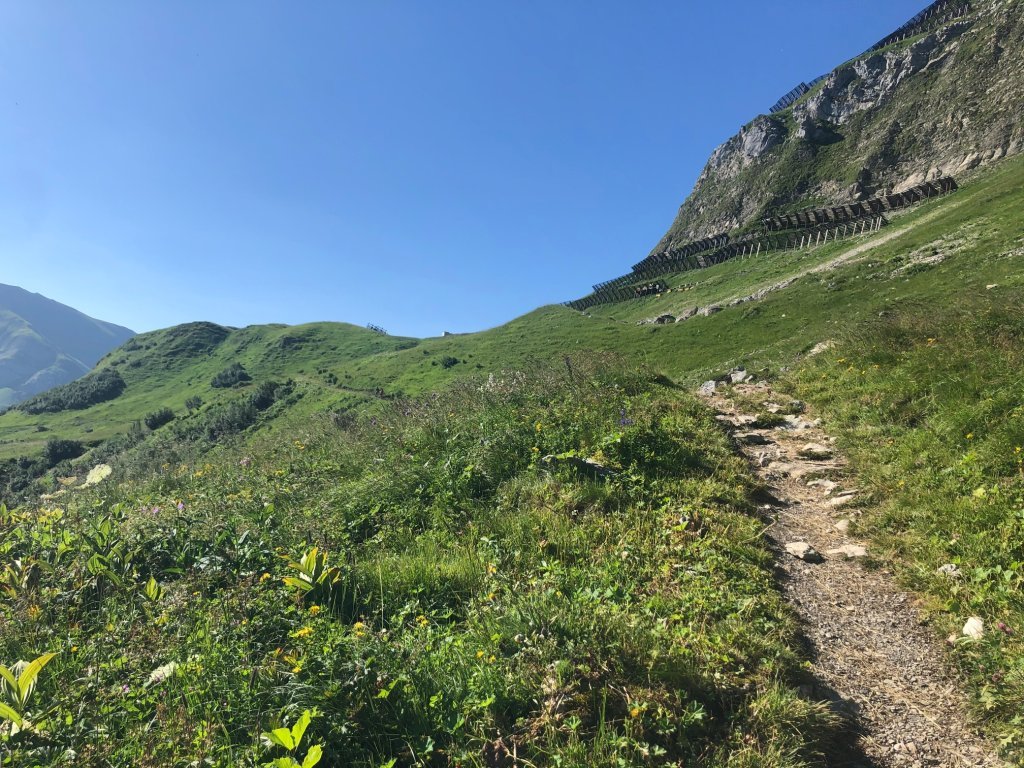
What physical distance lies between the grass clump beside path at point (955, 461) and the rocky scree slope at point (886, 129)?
72195 mm

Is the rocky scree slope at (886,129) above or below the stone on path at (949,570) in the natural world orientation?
above

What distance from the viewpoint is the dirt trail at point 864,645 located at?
332 centimetres

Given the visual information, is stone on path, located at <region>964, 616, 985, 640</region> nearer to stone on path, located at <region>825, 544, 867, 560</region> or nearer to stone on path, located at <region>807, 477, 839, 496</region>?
stone on path, located at <region>825, 544, 867, 560</region>

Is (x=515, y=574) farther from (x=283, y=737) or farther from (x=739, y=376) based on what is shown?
(x=739, y=376)

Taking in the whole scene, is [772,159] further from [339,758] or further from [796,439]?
[339,758]

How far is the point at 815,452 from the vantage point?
862 cm

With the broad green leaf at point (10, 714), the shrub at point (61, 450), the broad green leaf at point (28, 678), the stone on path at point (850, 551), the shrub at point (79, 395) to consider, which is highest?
the shrub at point (79, 395)

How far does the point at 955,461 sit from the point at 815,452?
2.28 metres

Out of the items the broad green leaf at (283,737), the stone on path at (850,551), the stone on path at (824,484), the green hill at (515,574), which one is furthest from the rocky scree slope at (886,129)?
the broad green leaf at (283,737)

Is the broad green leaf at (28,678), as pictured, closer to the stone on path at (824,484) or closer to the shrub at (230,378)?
the stone on path at (824,484)

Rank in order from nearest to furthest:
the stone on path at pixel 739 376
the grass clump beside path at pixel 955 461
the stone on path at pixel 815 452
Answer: the grass clump beside path at pixel 955 461 < the stone on path at pixel 815 452 < the stone on path at pixel 739 376

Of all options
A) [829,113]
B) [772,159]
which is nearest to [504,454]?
[772,159]

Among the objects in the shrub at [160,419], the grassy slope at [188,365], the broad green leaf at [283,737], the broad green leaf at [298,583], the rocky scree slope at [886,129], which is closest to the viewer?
the broad green leaf at [283,737]

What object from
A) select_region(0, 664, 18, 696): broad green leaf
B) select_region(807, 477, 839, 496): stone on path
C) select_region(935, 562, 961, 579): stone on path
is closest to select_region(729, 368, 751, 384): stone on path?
select_region(807, 477, 839, 496): stone on path
